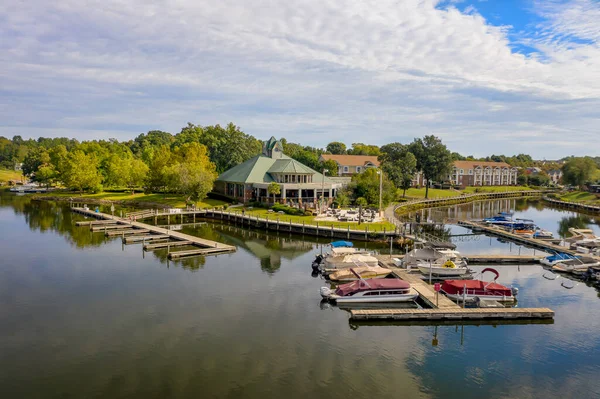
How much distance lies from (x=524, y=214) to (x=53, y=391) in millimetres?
83989

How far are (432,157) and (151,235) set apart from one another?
2595 inches

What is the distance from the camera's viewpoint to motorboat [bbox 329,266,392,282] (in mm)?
32022

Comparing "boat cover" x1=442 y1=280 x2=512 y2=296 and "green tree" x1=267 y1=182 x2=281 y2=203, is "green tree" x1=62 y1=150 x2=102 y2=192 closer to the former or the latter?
"green tree" x1=267 y1=182 x2=281 y2=203

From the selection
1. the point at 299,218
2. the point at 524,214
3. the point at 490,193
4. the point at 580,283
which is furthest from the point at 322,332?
the point at 490,193

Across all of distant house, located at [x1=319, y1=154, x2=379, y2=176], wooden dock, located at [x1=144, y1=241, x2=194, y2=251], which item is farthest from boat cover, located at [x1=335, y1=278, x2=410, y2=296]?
distant house, located at [x1=319, y1=154, x2=379, y2=176]

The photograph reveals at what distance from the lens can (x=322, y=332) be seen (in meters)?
22.8

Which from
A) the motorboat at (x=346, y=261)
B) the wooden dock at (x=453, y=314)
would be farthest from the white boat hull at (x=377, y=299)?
the motorboat at (x=346, y=261)

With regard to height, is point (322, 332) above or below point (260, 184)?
below

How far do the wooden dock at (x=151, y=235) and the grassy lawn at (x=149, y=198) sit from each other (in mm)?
17220

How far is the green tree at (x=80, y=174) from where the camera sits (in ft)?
291

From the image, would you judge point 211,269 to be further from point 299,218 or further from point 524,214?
point 524,214

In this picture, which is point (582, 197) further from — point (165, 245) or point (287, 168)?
point (165, 245)

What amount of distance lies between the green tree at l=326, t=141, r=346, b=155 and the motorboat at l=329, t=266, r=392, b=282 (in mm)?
130852

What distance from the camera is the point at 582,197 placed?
350 feet
